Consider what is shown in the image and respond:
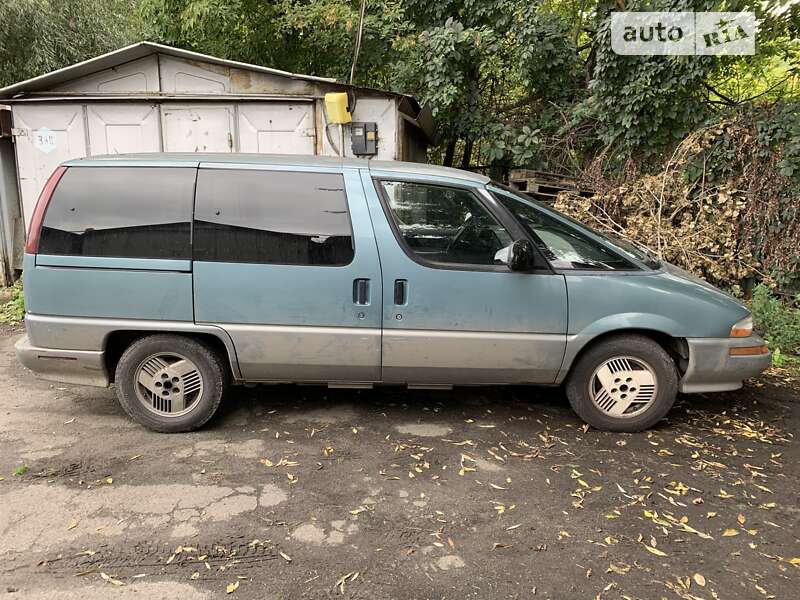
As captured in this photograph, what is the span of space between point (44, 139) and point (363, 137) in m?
4.28

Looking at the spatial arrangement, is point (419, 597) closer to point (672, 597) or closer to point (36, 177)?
point (672, 597)

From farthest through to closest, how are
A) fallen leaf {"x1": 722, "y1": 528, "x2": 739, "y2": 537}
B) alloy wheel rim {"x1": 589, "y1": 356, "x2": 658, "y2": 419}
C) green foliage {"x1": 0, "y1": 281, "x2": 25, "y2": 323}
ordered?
green foliage {"x1": 0, "y1": 281, "x2": 25, "y2": 323} → alloy wheel rim {"x1": 589, "y1": 356, "x2": 658, "y2": 419} → fallen leaf {"x1": 722, "y1": 528, "x2": 739, "y2": 537}

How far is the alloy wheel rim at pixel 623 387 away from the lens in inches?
153

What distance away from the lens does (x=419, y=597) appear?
243 cm

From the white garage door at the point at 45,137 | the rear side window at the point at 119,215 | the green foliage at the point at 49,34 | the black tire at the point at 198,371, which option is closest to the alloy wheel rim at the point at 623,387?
the black tire at the point at 198,371

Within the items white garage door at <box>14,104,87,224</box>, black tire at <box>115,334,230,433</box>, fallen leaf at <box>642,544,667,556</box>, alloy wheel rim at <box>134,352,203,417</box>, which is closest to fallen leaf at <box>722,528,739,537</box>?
fallen leaf at <box>642,544,667,556</box>

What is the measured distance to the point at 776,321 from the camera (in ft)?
20.1

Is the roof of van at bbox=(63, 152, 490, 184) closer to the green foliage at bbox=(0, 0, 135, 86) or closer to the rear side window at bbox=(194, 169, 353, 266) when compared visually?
the rear side window at bbox=(194, 169, 353, 266)

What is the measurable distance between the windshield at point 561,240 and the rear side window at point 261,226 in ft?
3.80

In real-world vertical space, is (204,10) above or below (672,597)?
above

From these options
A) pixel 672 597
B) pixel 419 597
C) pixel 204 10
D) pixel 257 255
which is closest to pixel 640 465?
pixel 672 597

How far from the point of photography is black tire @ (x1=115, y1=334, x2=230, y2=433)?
149 inches

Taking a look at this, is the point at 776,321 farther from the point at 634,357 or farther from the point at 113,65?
the point at 113,65

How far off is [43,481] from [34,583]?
0.97 m
